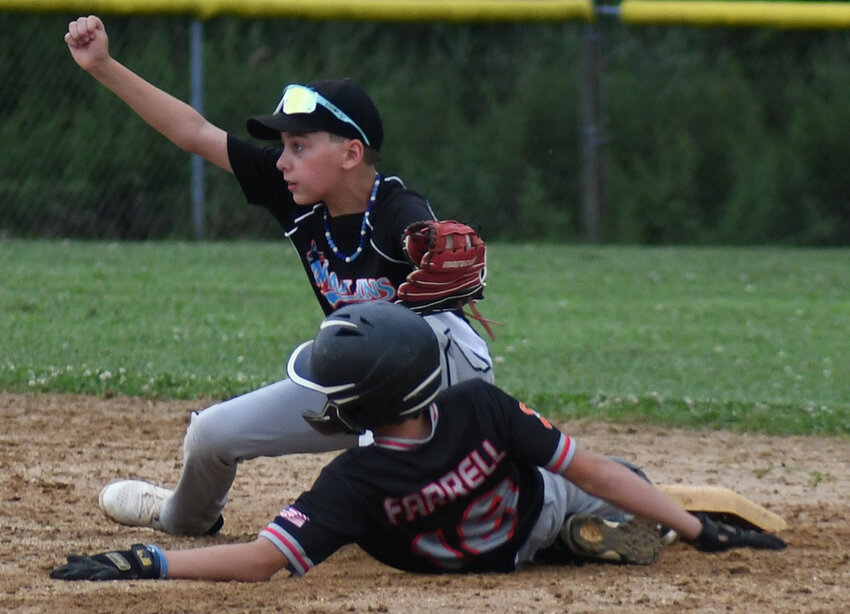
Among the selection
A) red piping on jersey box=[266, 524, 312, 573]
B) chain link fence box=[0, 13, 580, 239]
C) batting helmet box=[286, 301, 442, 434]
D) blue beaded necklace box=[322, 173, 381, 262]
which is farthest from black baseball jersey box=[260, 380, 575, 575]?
chain link fence box=[0, 13, 580, 239]

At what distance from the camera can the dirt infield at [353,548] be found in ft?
10.5

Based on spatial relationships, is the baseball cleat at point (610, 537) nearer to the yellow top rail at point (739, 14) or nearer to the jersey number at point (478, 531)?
the jersey number at point (478, 531)

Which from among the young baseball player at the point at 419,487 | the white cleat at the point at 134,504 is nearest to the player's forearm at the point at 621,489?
the young baseball player at the point at 419,487

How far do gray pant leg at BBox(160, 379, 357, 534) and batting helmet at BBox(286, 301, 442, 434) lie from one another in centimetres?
47

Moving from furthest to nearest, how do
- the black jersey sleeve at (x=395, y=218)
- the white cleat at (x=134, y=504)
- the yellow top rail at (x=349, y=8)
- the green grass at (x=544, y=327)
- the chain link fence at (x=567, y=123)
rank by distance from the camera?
1. the chain link fence at (x=567, y=123)
2. the yellow top rail at (x=349, y=8)
3. the green grass at (x=544, y=327)
4. the white cleat at (x=134, y=504)
5. the black jersey sleeve at (x=395, y=218)

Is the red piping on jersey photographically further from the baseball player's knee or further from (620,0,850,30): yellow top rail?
(620,0,850,30): yellow top rail

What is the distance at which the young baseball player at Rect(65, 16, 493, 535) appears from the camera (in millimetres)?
3760

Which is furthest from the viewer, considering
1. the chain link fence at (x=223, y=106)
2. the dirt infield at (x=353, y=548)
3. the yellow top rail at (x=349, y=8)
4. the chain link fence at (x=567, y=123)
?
the chain link fence at (x=567, y=123)

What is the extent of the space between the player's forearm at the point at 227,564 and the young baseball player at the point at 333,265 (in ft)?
1.68

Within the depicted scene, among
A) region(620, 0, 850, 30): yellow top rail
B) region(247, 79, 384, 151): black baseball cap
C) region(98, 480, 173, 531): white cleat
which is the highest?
region(620, 0, 850, 30): yellow top rail

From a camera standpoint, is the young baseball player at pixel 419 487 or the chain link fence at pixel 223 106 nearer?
the young baseball player at pixel 419 487

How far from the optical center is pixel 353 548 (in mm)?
4000

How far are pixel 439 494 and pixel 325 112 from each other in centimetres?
117

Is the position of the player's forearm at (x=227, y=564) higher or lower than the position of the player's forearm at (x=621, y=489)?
lower
